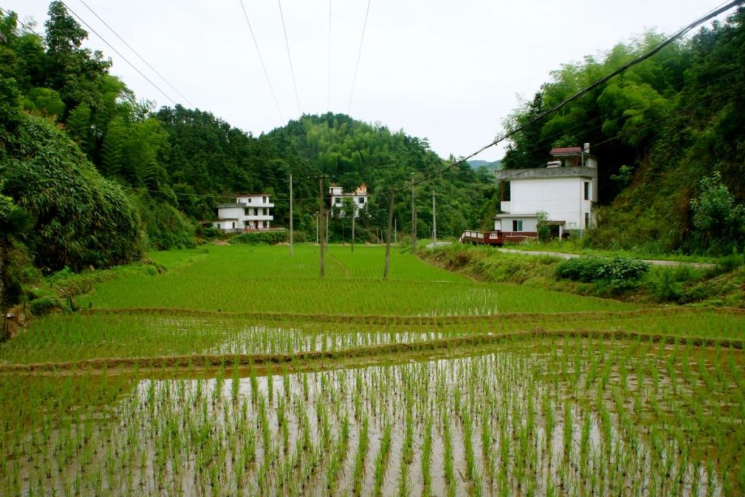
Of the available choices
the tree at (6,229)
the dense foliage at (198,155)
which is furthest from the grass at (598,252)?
the dense foliage at (198,155)

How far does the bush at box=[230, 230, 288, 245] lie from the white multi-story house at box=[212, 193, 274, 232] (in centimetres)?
241

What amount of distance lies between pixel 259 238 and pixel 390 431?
141 ft

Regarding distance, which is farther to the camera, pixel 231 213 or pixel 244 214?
pixel 244 214

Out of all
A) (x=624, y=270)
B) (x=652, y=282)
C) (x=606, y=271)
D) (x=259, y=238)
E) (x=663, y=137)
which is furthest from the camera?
(x=259, y=238)

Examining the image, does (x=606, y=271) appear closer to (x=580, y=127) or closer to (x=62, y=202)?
(x=62, y=202)

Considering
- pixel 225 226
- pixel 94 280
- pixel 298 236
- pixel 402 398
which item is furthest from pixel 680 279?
pixel 225 226

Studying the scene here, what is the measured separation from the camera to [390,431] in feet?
15.0

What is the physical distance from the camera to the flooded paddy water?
370cm

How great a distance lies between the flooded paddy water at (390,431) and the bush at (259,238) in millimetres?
39885

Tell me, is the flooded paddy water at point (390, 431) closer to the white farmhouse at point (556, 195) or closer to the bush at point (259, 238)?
the white farmhouse at point (556, 195)

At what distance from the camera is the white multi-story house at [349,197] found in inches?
2024

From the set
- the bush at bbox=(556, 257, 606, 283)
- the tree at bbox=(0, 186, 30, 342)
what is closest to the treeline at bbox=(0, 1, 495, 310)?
the tree at bbox=(0, 186, 30, 342)

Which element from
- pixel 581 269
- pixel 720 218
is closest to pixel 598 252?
pixel 720 218

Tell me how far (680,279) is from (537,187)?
17079 millimetres
